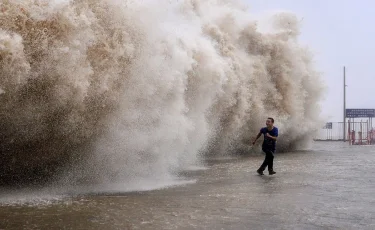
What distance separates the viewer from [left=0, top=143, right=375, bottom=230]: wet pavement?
5957 millimetres

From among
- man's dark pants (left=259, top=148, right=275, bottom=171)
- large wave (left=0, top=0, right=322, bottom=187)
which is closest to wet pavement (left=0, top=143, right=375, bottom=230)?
large wave (left=0, top=0, right=322, bottom=187)

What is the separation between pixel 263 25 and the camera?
88.6 feet

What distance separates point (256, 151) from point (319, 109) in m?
6.83

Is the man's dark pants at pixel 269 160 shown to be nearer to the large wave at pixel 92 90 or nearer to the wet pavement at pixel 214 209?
the large wave at pixel 92 90

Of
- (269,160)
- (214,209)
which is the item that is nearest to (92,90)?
(214,209)

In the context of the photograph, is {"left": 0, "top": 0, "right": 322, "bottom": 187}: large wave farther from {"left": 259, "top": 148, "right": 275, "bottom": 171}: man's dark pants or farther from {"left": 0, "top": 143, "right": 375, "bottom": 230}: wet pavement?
{"left": 259, "top": 148, "right": 275, "bottom": 171}: man's dark pants

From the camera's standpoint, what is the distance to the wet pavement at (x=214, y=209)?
5.96m

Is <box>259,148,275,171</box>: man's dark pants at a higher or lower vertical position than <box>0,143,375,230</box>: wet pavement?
higher

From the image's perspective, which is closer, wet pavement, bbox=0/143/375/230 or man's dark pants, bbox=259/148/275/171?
wet pavement, bbox=0/143/375/230

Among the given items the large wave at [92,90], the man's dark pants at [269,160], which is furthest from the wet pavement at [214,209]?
the man's dark pants at [269,160]

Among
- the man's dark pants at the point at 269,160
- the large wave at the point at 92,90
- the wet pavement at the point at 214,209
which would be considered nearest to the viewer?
the wet pavement at the point at 214,209

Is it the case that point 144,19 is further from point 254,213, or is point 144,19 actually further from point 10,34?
point 254,213

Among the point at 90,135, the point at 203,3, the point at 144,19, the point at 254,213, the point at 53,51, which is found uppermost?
the point at 203,3

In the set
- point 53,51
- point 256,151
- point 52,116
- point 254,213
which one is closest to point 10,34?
point 53,51
